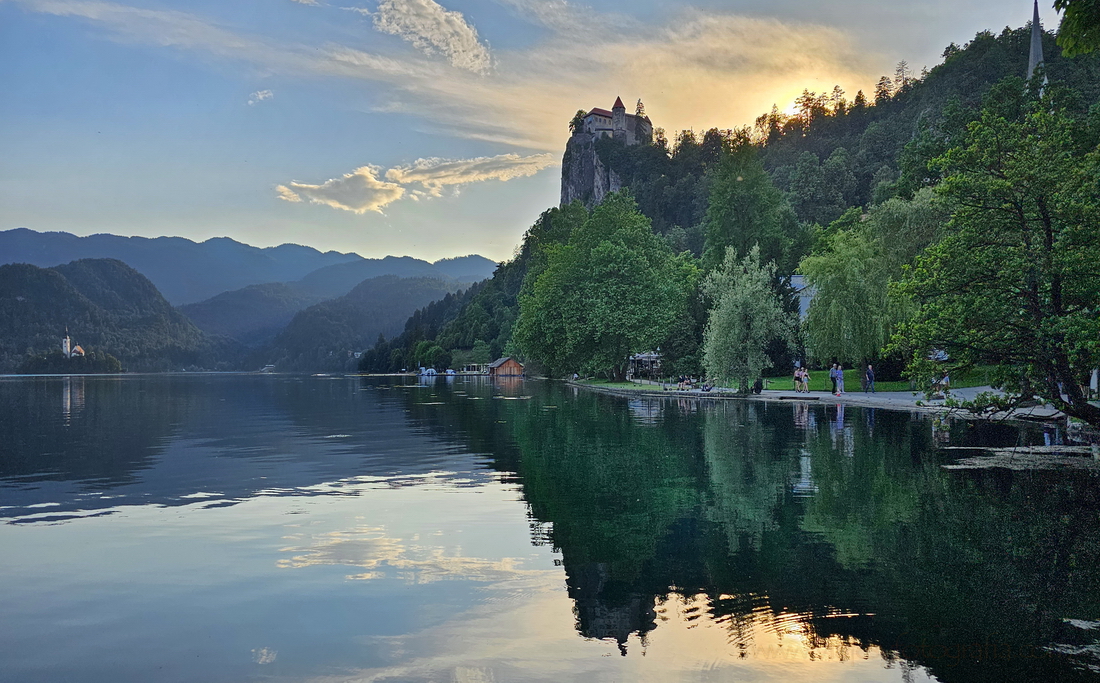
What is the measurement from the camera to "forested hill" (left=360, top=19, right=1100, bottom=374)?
5719 cm

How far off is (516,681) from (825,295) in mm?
48843

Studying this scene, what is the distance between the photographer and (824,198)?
452ft

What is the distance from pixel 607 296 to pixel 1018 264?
191 feet

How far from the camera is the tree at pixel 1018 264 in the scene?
787 inches

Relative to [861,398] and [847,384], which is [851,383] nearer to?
[847,384]

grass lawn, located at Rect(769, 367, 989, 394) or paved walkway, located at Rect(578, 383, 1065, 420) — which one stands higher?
grass lawn, located at Rect(769, 367, 989, 394)

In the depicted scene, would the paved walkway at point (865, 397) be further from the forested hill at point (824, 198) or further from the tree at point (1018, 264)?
the tree at point (1018, 264)

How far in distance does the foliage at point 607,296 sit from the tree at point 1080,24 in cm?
5696

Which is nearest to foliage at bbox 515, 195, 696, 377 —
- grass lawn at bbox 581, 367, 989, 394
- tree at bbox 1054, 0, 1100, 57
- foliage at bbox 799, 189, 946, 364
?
grass lawn at bbox 581, 367, 989, 394

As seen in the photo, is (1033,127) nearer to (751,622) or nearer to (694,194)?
(751,622)

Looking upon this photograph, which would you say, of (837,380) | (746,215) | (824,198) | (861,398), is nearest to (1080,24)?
(861,398)

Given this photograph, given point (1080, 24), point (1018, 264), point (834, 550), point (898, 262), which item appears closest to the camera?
Result: point (834, 550)

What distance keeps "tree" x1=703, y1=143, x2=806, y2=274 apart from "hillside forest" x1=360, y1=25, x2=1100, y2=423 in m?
0.17

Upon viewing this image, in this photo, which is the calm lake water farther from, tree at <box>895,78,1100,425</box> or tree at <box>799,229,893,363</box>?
tree at <box>799,229,893,363</box>
